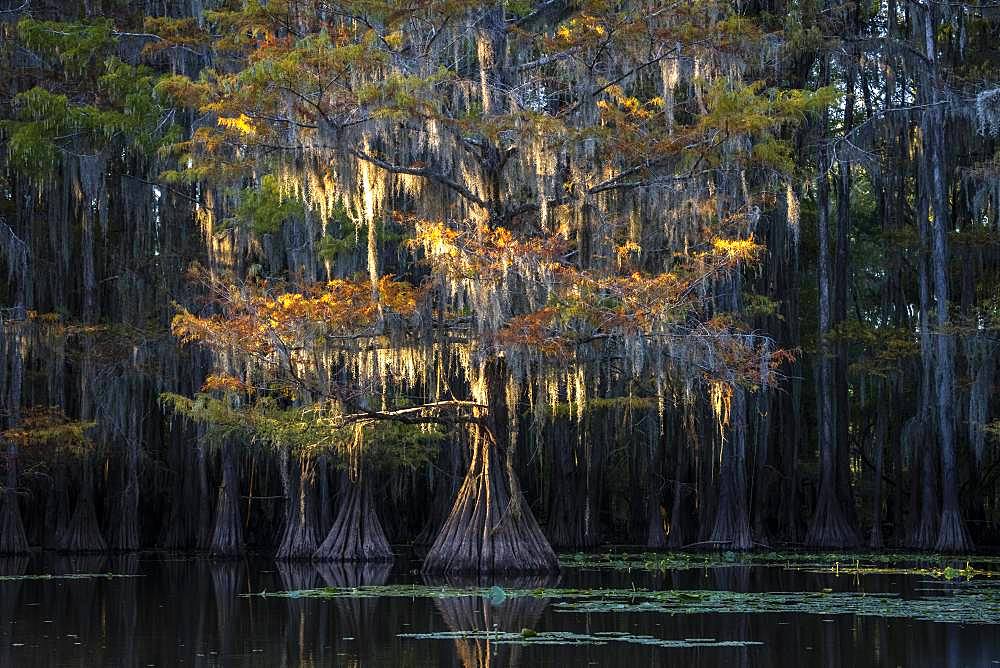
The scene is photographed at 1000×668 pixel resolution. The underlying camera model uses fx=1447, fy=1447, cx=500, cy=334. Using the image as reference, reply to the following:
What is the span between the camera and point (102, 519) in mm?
25625

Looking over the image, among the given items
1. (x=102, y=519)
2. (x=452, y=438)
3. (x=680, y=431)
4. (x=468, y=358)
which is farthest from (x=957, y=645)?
(x=102, y=519)

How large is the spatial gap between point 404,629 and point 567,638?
1.20 m

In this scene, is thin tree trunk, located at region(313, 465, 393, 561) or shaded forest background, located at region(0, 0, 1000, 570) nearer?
shaded forest background, located at region(0, 0, 1000, 570)

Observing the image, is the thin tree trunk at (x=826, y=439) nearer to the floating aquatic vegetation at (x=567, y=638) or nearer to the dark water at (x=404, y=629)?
the dark water at (x=404, y=629)

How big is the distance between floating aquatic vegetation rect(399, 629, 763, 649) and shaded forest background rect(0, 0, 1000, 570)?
18.0ft

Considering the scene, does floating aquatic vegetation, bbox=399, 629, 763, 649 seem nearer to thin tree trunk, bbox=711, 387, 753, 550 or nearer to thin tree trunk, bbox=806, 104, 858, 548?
thin tree trunk, bbox=711, 387, 753, 550

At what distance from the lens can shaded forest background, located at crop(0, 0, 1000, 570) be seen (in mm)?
14078

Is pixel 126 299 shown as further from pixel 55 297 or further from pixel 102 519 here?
pixel 102 519

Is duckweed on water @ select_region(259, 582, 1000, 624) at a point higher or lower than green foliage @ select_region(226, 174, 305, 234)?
lower

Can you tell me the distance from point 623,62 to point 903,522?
12.2m

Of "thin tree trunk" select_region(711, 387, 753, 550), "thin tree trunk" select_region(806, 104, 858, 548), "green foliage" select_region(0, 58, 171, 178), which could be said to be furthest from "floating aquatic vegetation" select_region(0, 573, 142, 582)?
"thin tree trunk" select_region(806, 104, 858, 548)

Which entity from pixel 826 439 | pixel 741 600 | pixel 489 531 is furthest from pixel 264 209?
pixel 741 600

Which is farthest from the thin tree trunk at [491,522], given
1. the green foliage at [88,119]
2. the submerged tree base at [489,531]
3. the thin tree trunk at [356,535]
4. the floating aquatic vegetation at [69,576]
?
the green foliage at [88,119]

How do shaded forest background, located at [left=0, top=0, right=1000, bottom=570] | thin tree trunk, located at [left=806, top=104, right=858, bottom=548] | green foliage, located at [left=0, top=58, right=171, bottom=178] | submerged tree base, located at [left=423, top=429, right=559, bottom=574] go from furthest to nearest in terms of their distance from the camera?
thin tree trunk, located at [left=806, top=104, right=858, bottom=548] < green foliage, located at [left=0, top=58, right=171, bottom=178] < submerged tree base, located at [left=423, top=429, right=559, bottom=574] < shaded forest background, located at [left=0, top=0, right=1000, bottom=570]
